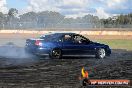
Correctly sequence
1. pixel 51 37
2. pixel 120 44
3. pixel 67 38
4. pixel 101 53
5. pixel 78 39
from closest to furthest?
pixel 51 37 → pixel 67 38 → pixel 78 39 → pixel 101 53 → pixel 120 44

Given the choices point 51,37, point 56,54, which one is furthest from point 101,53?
point 51,37

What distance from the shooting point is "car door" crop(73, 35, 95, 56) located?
2172 centimetres

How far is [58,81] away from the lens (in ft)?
38.9

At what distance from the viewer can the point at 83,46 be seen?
71.6 feet

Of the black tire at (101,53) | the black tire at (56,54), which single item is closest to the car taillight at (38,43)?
the black tire at (56,54)

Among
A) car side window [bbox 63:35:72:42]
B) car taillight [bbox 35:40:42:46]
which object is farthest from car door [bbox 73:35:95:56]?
car taillight [bbox 35:40:42:46]

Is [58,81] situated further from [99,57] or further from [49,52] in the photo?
[99,57]

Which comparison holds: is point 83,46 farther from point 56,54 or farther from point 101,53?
point 56,54

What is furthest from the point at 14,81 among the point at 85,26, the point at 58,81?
the point at 85,26

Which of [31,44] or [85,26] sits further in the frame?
[85,26]

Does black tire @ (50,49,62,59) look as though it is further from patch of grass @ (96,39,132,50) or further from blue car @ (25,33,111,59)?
patch of grass @ (96,39,132,50)

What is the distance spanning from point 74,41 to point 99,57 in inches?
70.8

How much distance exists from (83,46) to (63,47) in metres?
1.29

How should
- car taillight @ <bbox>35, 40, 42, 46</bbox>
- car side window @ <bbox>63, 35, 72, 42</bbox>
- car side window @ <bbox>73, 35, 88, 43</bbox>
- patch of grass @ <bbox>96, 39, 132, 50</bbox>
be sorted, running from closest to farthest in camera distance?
car taillight @ <bbox>35, 40, 42, 46</bbox>, car side window @ <bbox>63, 35, 72, 42</bbox>, car side window @ <bbox>73, 35, 88, 43</bbox>, patch of grass @ <bbox>96, 39, 132, 50</bbox>
